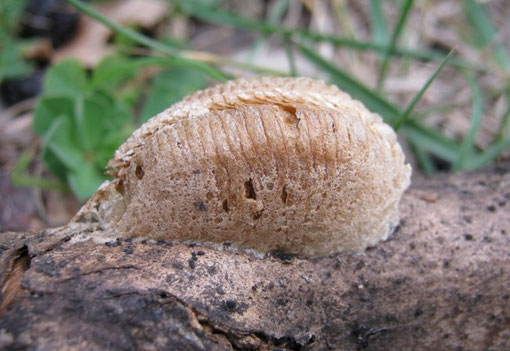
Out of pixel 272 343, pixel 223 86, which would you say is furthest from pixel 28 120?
pixel 272 343

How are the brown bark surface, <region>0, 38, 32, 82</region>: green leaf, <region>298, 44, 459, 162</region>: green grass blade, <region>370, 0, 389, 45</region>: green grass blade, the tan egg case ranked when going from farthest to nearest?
<region>370, 0, 389, 45</region>: green grass blade → <region>0, 38, 32, 82</region>: green leaf → <region>298, 44, 459, 162</region>: green grass blade → the tan egg case → the brown bark surface

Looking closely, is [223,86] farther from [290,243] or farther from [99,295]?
[99,295]

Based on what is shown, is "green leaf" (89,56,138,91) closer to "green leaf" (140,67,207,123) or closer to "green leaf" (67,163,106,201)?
"green leaf" (140,67,207,123)

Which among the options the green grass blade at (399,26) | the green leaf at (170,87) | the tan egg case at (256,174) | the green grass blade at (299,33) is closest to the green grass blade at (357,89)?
the green grass blade at (299,33)

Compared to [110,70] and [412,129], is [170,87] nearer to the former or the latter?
[110,70]

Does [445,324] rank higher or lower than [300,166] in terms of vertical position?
lower

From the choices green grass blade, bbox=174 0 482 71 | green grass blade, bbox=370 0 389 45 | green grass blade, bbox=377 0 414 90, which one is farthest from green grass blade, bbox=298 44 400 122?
green grass blade, bbox=370 0 389 45
